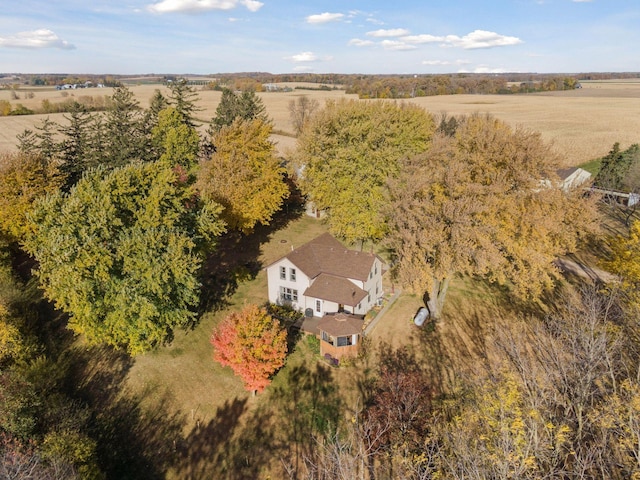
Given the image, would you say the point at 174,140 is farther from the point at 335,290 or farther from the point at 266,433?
the point at 266,433

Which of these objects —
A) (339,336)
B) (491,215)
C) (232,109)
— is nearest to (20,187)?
(339,336)

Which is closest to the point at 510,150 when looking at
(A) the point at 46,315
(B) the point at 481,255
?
(B) the point at 481,255

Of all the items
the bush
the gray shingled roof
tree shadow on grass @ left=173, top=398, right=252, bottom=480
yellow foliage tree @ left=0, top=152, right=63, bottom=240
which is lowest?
tree shadow on grass @ left=173, top=398, right=252, bottom=480

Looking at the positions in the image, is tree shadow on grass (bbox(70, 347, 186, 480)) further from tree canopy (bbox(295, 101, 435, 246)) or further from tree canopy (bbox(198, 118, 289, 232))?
tree canopy (bbox(295, 101, 435, 246))

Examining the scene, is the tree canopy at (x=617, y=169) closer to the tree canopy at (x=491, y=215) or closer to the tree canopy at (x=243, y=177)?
the tree canopy at (x=491, y=215)

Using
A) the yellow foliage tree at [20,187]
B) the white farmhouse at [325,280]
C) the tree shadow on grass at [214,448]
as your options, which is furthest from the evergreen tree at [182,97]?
the tree shadow on grass at [214,448]

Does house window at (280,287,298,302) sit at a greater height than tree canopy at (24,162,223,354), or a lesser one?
lesser

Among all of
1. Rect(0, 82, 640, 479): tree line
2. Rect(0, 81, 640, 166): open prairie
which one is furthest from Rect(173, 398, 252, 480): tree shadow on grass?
Rect(0, 81, 640, 166): open prairie

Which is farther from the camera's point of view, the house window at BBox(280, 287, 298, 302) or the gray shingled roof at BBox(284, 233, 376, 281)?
the house window at BBox(280, 287, 298, 302)
